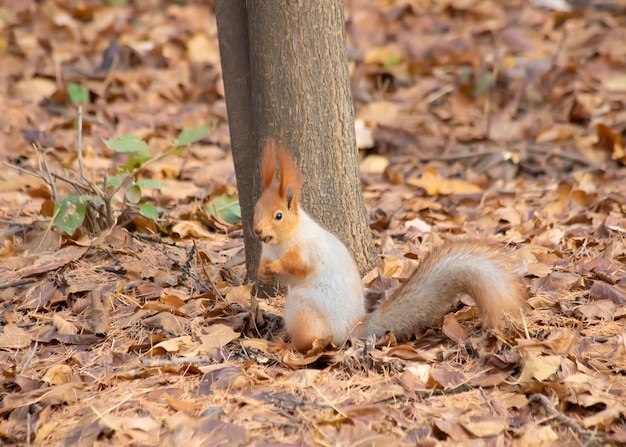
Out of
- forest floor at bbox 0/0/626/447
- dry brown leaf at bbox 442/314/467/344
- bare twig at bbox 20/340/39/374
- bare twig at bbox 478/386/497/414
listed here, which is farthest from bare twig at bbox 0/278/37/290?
bare twig at bbox 478/386/497/414

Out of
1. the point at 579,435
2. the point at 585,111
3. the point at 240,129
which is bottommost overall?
the point at 579,435

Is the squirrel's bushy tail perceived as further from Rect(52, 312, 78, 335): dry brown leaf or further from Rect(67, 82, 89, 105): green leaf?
Rect(67, 82, 89, 105): green leaf

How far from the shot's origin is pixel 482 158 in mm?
5055

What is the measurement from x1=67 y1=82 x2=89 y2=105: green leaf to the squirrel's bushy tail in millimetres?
3649

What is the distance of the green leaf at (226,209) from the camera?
389cm

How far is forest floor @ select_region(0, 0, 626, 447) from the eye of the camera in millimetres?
2336

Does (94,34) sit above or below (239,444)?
above

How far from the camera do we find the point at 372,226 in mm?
4016

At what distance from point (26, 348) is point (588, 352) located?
1.97m

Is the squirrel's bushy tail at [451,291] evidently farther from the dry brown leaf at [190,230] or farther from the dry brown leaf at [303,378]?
the dry brown leaf at [190,230]

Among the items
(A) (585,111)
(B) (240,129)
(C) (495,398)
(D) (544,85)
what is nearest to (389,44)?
(D) (544,85)

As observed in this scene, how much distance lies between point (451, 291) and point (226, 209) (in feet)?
5.00

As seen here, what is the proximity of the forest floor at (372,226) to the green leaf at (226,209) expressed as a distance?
0.05ft

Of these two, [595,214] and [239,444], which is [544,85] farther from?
[239,444]
